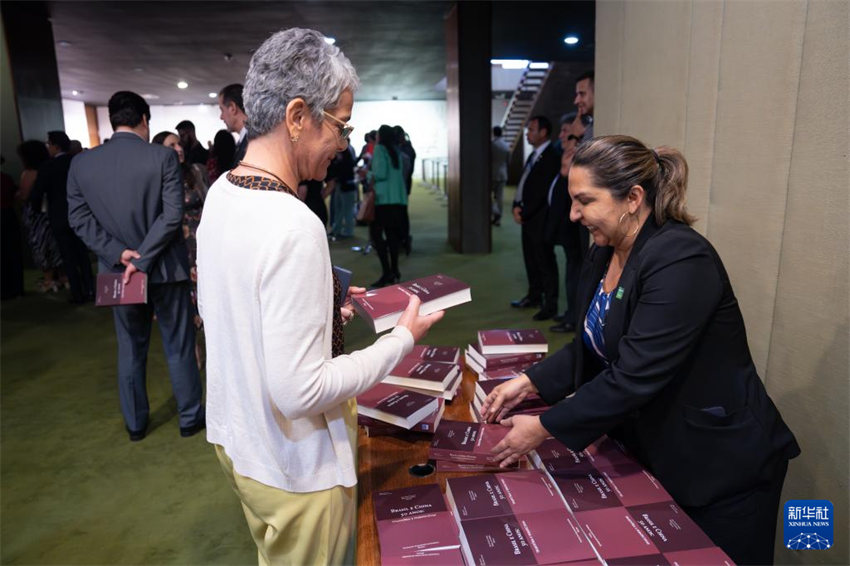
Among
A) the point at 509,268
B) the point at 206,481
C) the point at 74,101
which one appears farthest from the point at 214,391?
the point at 74,101

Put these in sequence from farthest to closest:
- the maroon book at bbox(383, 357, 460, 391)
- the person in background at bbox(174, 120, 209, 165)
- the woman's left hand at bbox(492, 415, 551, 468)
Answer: the person in background at bbox(174, 120, 209, 165) → the maroon book at bbox(383, 357, 460, 391) → the woman's left hand at bbox(492, 415, 551, 468)

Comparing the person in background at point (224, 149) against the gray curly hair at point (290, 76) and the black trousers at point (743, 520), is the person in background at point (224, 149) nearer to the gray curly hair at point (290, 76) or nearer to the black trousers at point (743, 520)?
the gray curly hair at point (290, 76)

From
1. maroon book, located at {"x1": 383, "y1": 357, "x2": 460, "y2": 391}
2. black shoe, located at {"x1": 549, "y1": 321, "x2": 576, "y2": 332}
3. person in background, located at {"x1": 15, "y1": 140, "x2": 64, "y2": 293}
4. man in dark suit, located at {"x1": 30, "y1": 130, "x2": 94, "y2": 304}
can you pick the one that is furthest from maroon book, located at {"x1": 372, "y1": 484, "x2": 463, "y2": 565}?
person in background, located at {"x1": 15, "y1": 140, "x2": 64, "y2": 293}

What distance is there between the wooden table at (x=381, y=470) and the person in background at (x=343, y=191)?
7.27 metres

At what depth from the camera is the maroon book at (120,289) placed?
9.47 ft

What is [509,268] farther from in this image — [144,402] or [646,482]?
[646,482]

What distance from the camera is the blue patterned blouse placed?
1.49 metres

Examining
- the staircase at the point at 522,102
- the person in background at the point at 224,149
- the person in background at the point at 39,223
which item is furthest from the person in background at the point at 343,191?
the staircase at the point at 522,102

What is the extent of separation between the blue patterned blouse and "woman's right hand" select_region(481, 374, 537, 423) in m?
0.20

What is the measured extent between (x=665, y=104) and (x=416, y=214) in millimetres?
10371

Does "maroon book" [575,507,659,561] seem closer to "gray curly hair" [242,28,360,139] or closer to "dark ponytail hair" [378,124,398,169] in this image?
"gray curly hair" [242,28,360,139]

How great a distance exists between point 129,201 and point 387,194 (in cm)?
337

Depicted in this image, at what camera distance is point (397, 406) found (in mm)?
1553

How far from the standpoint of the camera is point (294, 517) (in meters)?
1.13
